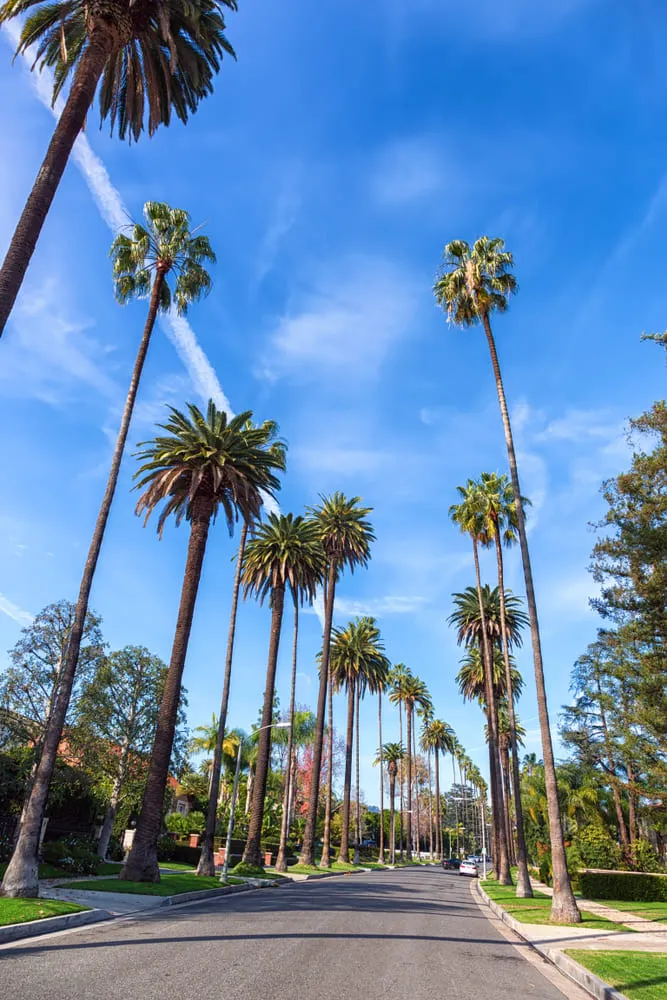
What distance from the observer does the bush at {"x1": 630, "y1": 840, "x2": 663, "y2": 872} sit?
125 ft

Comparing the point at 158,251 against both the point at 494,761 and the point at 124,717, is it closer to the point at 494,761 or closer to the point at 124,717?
the point at 124,717

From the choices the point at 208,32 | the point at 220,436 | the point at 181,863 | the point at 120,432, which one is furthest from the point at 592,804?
the point at 208,32

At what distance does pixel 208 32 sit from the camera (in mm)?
16969

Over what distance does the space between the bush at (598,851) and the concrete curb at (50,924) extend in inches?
1347

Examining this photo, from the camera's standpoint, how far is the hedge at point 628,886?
3180 centimetres

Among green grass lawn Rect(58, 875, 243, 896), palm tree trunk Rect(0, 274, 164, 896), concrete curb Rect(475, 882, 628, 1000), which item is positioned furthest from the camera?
green grass lawn Rect(58, 875, 243, 896)

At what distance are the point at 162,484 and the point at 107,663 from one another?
8.96 metres

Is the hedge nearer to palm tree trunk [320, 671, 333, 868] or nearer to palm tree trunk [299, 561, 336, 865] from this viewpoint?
palm tree trunk [299, 561, 336, 865]

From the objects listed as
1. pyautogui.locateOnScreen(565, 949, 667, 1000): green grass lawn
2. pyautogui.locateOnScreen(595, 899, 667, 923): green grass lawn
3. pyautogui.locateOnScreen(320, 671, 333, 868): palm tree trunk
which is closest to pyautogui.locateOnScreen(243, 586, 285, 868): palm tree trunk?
pyautogui.locateOnScreen(320, 671, 333, 868): palm tree trunk

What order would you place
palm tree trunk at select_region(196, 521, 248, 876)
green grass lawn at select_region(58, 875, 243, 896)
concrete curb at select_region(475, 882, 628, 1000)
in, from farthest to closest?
1. palm tree trunk at select_region(196, 521, 248, 876)
2. green grass lawn at select_region(58, 875, 243, 896)
3. concrete curb at select_region(475, 882, 628, 1000)

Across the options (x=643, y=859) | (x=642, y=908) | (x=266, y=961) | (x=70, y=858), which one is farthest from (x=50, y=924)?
(x=643, y=859)

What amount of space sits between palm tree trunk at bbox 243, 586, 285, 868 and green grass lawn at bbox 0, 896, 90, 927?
19.5m

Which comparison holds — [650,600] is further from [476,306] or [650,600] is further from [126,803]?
[126,803]

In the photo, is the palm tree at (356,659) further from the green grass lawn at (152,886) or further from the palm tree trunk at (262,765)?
the green grass lawn at (152,886)
